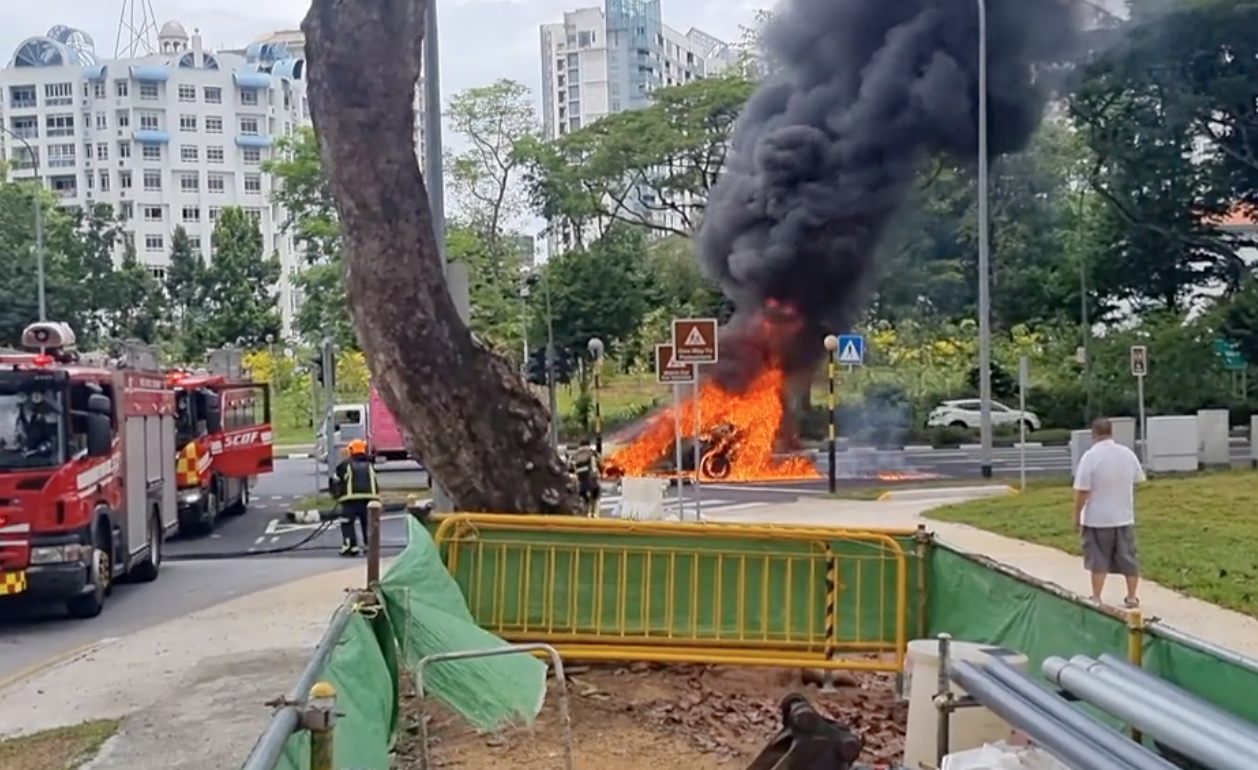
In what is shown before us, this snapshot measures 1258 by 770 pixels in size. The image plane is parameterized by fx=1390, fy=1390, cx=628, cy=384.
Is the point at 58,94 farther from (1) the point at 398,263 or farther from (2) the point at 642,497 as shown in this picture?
(1) the point at 398,263

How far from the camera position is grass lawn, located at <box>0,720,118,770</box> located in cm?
770

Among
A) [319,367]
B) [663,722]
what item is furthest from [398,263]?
[319,367]

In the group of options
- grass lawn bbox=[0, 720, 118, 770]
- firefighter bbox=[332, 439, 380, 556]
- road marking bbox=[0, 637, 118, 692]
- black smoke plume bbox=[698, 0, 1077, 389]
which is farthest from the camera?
black smoke plume bbox=[698, 0, 1077, 389]

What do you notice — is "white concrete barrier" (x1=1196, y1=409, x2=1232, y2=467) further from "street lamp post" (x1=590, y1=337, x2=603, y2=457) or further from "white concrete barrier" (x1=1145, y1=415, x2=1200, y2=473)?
"street lamp post" (x1=590, y1=337, x2=603, y2=457)

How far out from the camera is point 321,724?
3.69m

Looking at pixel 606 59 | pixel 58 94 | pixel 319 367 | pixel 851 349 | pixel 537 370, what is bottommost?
pixel 537 370

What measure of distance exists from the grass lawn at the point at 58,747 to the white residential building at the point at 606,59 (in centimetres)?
8569

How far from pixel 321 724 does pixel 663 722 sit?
4.46 metres

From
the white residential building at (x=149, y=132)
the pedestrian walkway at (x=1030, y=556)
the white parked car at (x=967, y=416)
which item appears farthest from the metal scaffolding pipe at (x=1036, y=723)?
the white residential building at (x=149, y=132)

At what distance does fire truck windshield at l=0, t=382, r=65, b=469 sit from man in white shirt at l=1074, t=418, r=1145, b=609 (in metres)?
8.86

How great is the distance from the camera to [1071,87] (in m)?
33.7

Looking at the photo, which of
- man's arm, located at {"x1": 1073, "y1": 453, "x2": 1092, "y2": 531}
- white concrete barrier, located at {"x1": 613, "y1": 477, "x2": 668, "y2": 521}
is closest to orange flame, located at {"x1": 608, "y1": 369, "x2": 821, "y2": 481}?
white concrete barrier, located at {"x1": 613, "y1": 477, "x2": 668, "y2": 521}

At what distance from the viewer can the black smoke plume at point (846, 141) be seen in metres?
27.6

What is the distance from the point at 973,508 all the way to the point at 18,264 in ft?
127
